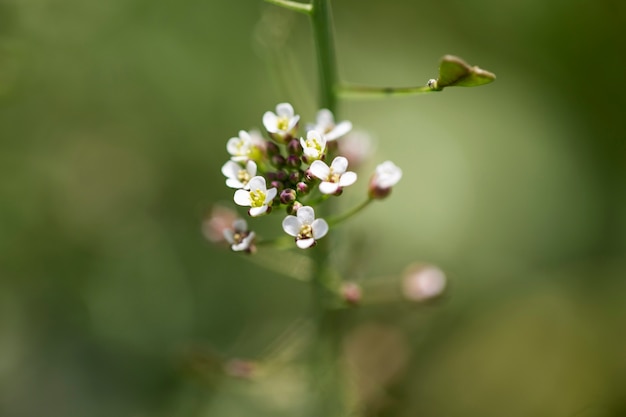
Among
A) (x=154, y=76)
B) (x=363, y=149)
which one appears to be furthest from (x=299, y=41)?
(x=363, y=149)

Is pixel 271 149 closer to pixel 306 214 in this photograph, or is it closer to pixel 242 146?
pixel 242 146

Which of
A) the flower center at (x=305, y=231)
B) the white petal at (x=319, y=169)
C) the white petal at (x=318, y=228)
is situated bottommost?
the flower center at (x=305, y=231)

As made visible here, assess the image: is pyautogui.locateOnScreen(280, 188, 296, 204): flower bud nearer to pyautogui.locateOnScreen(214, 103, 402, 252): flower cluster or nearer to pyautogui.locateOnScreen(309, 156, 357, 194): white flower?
pyautogui.locateOnScreen(214, 103, 402, 252): flower cluster

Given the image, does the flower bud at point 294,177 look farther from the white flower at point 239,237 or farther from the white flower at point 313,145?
the white flower at point 239,237

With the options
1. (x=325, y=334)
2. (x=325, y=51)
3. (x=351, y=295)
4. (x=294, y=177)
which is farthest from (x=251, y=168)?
(x=325, y=334)

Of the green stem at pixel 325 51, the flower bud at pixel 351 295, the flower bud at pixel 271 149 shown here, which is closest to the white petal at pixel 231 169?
the flower bud at pixel 271 149

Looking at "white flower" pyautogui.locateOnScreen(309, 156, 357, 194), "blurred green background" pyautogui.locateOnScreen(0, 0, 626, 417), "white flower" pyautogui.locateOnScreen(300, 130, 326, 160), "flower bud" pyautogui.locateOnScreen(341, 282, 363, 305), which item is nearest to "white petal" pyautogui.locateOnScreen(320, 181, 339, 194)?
"white flower" pyautogui.locateOnScreen(309, 156, 357, 194)

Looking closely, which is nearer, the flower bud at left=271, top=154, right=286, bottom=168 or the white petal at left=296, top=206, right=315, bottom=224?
the white petal at left=296, top=206, right=315, bottom=224
